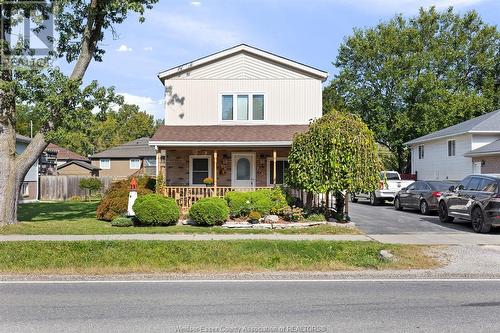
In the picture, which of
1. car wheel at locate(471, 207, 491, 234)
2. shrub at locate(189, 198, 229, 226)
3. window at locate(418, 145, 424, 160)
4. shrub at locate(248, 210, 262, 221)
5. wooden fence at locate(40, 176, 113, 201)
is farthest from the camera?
window at locate(418, 145, 424, 160)

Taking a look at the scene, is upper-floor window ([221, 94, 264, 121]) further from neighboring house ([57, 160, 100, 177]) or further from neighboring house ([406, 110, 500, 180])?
neighboring house ([57, 160, 100, 177])

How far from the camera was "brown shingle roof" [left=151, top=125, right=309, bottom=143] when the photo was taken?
19.3 metres

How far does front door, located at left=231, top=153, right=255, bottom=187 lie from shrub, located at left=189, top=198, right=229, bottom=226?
519 centimetres

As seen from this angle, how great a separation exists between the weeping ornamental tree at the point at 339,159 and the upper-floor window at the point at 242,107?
5.53m

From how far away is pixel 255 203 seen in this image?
56.2 ft

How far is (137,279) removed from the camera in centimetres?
950

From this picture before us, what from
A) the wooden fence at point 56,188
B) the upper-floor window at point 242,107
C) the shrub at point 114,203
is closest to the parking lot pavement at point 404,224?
the upper-floor window at point 242,107

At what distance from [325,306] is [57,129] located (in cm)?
1229

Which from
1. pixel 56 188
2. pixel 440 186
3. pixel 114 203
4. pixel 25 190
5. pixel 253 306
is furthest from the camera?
pixel 56 188

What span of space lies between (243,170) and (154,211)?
257 inches

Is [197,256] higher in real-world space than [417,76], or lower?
lower

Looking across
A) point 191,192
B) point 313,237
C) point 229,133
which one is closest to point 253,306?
Answer: point 313,237

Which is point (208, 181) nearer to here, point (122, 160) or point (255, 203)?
point (255, 203)

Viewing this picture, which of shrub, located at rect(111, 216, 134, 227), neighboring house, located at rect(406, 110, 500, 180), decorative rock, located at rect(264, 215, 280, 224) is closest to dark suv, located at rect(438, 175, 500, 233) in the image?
decorative rock, located at rect(264, 215, 280, 224)
